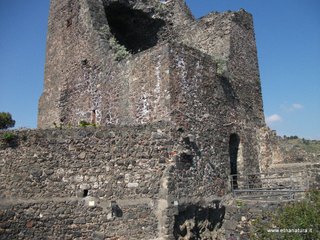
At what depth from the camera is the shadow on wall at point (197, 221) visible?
11.3m

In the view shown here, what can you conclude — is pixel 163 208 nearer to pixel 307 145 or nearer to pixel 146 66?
pixel 146 66

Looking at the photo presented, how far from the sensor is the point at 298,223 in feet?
24.2

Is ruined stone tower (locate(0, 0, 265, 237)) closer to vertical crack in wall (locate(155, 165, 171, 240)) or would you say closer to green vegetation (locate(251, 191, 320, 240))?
vertical crack in wall (locate(155, 165, 171, 240))

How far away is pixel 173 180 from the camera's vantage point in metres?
11.1

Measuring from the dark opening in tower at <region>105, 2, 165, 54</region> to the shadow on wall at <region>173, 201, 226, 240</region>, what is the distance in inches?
399

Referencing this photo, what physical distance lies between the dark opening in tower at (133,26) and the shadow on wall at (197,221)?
33.2ft

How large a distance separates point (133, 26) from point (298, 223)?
1467 centimetres

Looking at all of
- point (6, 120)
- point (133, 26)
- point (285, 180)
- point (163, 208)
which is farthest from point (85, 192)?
point (6, 120)

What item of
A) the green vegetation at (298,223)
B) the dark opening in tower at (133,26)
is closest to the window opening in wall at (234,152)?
the green vegetation at (298,223)

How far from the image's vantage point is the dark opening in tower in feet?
61.9

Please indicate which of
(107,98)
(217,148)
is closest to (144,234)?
(217,148)

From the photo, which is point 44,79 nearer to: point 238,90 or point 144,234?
point 238,90

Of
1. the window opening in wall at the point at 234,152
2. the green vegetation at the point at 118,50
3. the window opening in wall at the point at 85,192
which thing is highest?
the green vegetation at the point at 118,50

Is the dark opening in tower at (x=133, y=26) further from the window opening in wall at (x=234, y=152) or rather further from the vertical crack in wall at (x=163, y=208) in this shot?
the vertical crack in wall at (x=163, y=208)
